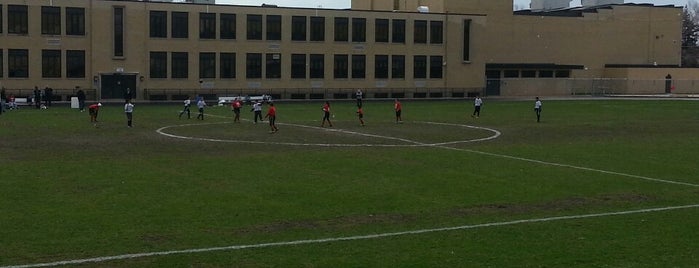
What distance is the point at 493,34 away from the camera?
376 ft

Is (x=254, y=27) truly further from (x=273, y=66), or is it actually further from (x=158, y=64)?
(x=158, y=64)

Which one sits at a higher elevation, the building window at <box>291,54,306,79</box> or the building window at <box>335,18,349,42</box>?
the building window at <box>335,18,349,42</box>

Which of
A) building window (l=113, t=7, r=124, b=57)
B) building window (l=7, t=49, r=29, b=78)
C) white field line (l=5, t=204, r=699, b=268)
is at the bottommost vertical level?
white field line (l=5, t=204, r=699, b=268)

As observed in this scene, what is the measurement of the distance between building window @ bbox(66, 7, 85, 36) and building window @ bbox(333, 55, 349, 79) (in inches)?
1093

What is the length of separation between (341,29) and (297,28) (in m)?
5.33

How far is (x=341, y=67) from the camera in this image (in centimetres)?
9862

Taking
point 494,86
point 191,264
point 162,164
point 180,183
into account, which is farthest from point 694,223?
point 494,86

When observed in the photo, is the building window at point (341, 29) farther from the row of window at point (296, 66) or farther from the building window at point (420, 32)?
the building window at point (420, 32)

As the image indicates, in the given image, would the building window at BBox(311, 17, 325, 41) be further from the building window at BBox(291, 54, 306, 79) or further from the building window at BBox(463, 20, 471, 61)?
the building window at BBox(463, 20, 471, 61)

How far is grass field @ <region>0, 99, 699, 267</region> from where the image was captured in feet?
51.8

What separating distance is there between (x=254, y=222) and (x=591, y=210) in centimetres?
815

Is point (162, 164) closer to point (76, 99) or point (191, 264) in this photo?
point (191, 264)

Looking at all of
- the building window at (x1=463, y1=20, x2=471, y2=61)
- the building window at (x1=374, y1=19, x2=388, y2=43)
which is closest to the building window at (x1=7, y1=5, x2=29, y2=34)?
the building window at (x1=374, y1=19, x2=388, y2=43)

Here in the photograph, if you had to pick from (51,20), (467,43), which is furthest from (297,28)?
(51,20)
